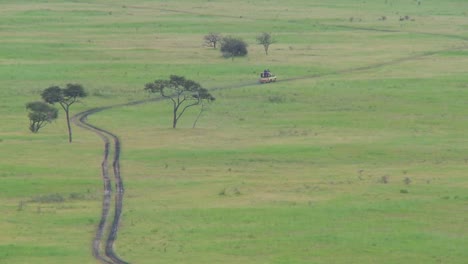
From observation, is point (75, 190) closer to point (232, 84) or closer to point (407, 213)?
point (407, 213)

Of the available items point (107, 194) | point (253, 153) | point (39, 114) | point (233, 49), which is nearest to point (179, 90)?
point (39, 114)

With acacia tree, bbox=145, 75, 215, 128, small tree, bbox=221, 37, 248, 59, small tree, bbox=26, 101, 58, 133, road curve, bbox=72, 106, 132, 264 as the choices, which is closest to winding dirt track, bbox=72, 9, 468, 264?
road curve, bbox=72, 106, 132, 264

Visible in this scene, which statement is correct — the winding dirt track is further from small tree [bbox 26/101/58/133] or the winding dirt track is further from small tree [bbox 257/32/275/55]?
small tree [bbox 257/32/275/55]

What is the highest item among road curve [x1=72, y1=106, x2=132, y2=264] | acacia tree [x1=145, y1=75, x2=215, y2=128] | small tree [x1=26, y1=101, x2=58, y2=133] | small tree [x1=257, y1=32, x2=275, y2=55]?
small tree [x1=257, y1=32, x2=275, y2=55]

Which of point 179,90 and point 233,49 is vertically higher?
point 233,49

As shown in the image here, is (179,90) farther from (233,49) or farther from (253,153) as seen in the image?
(233,49)
